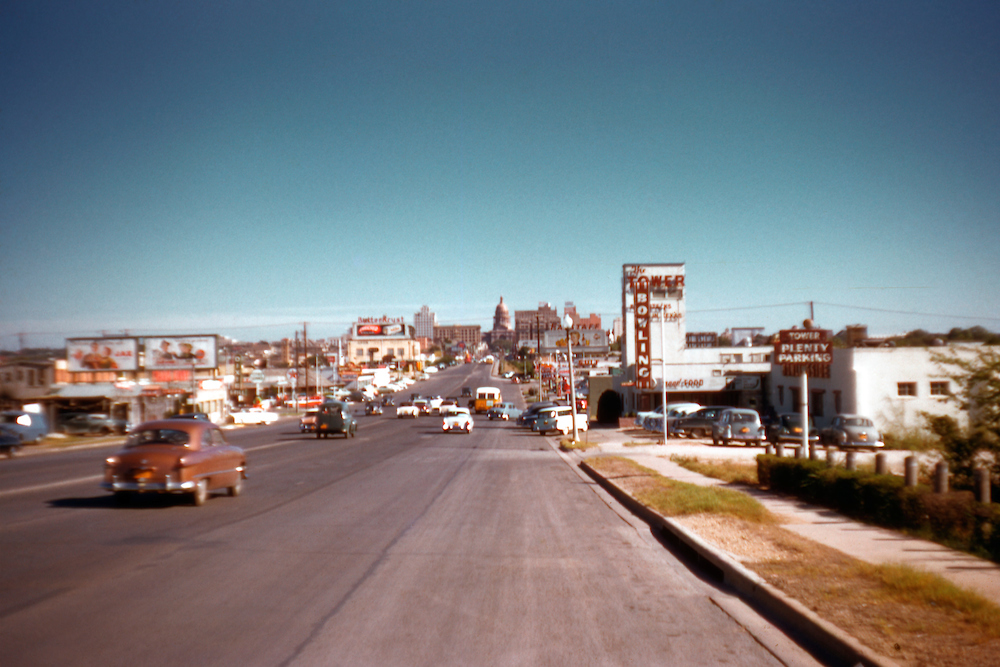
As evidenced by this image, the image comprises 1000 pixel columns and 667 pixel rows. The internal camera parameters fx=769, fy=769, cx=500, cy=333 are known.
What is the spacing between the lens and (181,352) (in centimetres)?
7338

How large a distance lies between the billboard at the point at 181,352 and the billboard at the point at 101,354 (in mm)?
1779

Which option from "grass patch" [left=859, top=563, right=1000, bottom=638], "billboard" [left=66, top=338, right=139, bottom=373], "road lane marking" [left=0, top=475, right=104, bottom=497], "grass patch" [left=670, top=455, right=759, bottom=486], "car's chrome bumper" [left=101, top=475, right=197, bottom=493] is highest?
A: "billboard" [left=66, top=338, right=139, bottom=373]

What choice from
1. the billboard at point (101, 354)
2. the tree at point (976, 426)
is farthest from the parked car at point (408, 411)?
the tree at point (976, 426)

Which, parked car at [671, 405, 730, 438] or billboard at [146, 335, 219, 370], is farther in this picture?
billboard at [146, 335, 219, 370]

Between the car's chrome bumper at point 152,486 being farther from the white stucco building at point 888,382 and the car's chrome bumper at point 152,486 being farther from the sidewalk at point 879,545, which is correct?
the white stucco building at point 888,382

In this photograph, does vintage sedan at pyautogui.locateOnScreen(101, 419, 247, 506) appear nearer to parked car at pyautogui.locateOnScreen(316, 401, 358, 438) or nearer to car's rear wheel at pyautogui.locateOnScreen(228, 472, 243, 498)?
car's rear wheel at pyautogui.locateOnScreen(228, 472, 243, 498)

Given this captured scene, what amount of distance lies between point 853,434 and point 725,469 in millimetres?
12911

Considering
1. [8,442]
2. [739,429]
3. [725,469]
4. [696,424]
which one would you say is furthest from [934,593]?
Result: [8,442]

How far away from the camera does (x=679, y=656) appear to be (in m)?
6.27

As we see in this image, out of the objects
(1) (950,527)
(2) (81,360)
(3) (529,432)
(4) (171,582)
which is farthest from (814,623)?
(2) (81,360)

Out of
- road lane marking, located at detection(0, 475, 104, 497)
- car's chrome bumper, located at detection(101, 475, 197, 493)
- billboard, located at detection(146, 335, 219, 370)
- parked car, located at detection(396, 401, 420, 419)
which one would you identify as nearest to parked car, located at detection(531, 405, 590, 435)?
parked car, located at detection(396, 401, 420, 419)

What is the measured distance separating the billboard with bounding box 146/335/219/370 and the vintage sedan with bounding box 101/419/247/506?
6127cm

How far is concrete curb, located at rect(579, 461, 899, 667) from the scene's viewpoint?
5.93m

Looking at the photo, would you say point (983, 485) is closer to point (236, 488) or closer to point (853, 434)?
point (236, 488)
